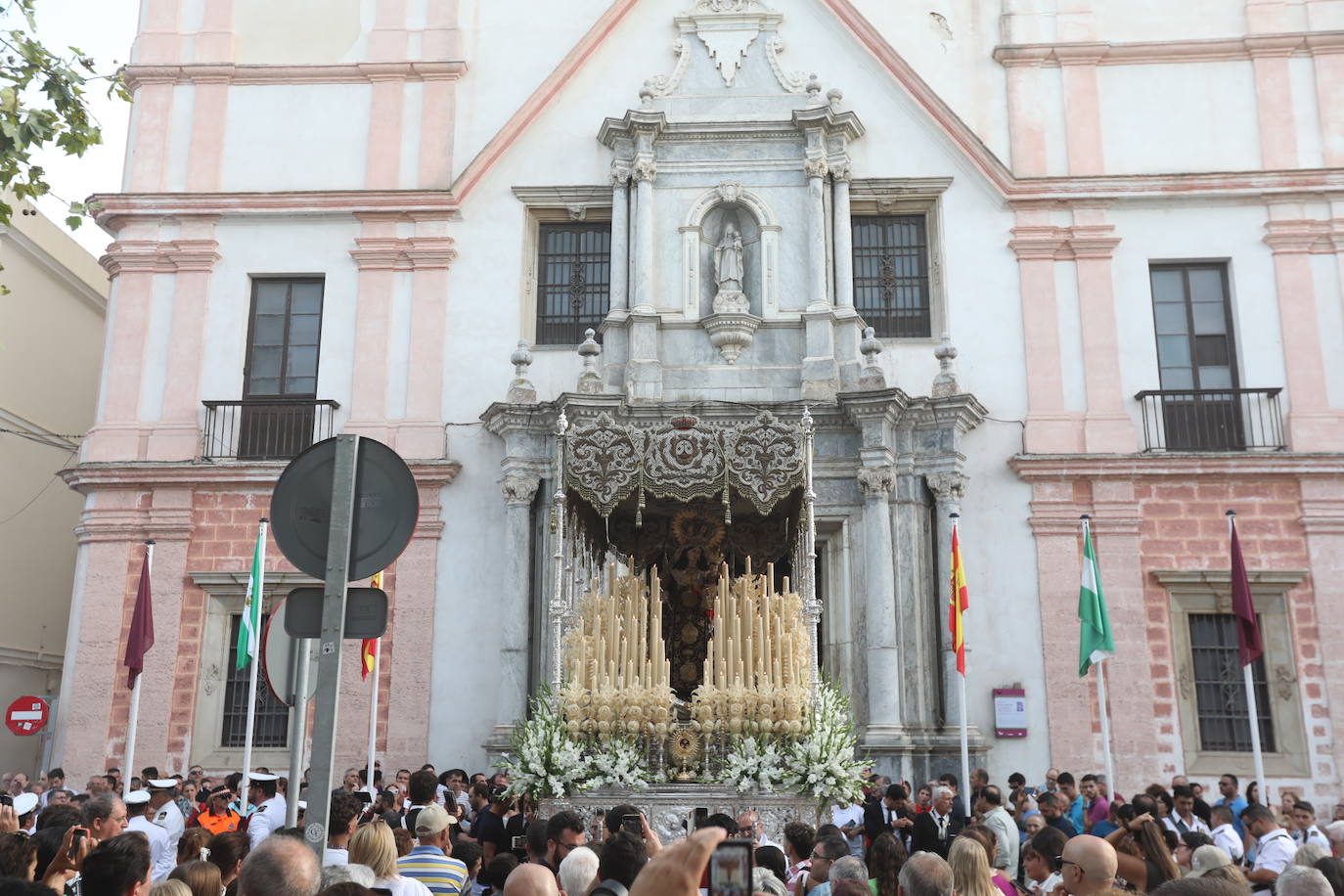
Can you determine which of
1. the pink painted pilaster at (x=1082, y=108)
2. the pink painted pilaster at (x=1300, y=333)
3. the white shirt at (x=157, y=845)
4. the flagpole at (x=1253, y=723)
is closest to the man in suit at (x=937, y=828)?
the flagpole at (x=1253, y=723)

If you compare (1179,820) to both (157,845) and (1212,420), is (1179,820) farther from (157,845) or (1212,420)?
(157,845)

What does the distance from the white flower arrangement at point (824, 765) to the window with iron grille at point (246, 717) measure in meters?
7.76

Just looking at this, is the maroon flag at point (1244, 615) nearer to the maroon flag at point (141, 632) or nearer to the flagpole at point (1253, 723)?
the flagpole at point (1253, 723)

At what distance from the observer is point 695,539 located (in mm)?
13836

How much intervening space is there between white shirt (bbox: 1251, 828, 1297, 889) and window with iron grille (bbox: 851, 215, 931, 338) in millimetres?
9307

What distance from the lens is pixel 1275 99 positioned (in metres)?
16.9

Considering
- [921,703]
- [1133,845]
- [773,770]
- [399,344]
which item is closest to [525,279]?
[399,344]

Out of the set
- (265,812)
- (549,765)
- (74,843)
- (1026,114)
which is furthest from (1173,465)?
(74,843)

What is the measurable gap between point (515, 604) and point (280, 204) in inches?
258

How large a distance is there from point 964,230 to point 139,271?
11104mm

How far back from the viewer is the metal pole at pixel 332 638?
5211 millimetres

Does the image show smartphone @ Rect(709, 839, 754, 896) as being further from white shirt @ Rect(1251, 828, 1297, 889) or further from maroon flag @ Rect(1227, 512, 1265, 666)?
maroon flag @ Rect(1227, 512, 1265, 666)

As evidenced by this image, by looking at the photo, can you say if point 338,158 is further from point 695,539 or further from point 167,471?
point 695,539

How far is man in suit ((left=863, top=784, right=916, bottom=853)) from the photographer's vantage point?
34.3 feet
